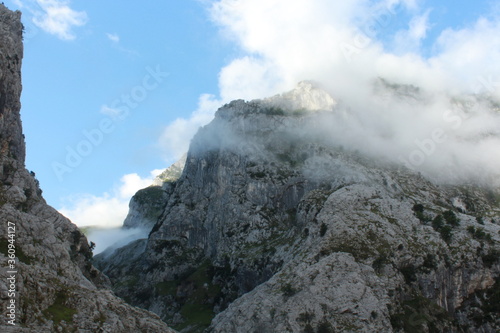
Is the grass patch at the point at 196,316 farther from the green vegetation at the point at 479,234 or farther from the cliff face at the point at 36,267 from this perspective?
the green vegetation at the point at 479,234

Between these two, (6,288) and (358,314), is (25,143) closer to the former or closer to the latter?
(6,288)

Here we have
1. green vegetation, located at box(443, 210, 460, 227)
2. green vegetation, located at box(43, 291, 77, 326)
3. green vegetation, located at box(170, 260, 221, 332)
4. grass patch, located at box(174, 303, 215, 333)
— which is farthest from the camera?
green vegetation, located at box(170, 260, 221, 332)

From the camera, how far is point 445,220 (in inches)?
5325

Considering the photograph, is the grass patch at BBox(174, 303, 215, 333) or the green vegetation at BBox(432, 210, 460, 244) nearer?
the green vegetation at BBox(432, 210, 460, 244)

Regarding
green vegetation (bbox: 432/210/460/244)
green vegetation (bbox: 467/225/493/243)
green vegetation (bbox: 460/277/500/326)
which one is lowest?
green vegetation (bbox: 460/277/500/326)

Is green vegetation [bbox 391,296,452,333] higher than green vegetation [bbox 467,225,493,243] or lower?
lower

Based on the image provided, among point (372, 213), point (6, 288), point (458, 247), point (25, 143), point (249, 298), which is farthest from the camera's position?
point (25, 143)

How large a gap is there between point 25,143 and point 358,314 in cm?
11133

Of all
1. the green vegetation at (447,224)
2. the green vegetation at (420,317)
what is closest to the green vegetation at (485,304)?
the green vegetation at (420,317)

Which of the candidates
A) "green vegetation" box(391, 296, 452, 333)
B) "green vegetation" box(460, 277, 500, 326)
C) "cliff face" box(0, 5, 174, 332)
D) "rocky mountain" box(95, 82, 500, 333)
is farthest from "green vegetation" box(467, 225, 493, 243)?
"cliff face" box(0, 5, 174, 332)

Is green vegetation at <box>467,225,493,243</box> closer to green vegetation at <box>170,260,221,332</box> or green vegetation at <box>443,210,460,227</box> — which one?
green vegetation at <box>443,210,460,227</box>

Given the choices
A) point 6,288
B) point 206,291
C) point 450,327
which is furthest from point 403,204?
point 6,288

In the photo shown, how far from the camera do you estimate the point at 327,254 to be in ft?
384

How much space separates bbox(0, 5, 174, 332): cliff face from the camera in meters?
59.4
